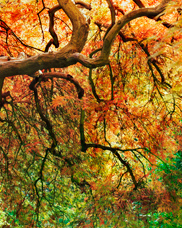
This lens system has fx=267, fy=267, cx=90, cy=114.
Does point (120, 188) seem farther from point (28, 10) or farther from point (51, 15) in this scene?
point (28, 10)

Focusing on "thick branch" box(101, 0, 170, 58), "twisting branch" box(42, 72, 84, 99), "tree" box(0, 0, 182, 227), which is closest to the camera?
"thick branch" box(101, 0, 170, 58)

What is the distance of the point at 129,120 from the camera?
9.77 feet

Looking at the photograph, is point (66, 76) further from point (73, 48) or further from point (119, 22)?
point (119, 22)

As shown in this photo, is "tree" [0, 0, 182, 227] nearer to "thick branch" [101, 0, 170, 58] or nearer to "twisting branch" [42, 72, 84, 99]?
"twisting branch" [42, 72, 84, 99]

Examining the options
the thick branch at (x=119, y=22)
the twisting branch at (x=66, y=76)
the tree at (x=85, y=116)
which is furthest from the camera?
the tree at (x=85, y=116)

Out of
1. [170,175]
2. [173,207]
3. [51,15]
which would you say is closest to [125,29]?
[51,15]

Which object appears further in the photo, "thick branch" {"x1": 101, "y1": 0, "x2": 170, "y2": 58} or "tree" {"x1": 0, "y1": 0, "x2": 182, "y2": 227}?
"tree" {"x1": 0, "y1": 0, "x2": 182, "y2": 227}

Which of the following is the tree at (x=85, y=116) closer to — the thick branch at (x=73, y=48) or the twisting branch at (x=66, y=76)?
the twisting branch at (x=66, y=76)

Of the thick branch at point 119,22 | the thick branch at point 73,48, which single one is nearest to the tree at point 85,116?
the thick branch at point 73,48

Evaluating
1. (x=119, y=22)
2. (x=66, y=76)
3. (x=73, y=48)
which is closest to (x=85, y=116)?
(x=66, y=76)

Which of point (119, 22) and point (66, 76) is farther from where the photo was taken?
point (66, 76)

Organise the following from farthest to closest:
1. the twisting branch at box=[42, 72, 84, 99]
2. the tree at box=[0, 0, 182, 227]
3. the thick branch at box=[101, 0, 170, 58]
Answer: the tree at box=[0, 0, 182, 227], the twisting branch at box=[42, 72, 84, 99], the thick branch at box=[101, 0, 170, 58]

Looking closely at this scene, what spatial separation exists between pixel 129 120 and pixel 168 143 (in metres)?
0.49

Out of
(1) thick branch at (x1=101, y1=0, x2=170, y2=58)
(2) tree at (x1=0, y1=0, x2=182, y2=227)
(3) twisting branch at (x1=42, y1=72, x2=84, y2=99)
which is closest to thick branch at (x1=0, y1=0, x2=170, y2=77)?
(1) thick branch at (x1=101, y1=0, x2=170, y2=58)
